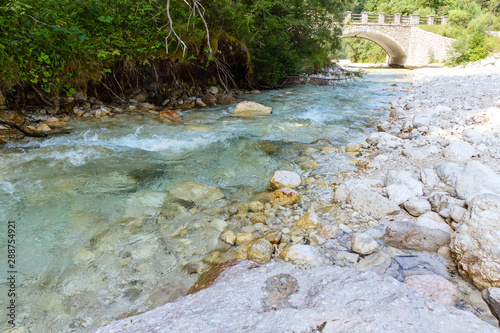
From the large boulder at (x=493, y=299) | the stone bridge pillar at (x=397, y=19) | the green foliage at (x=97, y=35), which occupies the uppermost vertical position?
the stone bridge pillar at (x=397, y=19)

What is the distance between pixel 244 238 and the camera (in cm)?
201

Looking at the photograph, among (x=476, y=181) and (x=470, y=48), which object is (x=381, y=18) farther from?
(x=476, y=181)

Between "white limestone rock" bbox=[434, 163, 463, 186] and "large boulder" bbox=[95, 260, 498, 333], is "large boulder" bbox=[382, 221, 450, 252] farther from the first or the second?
"white limestone rock" bbox=[434, 163, 463, 186]

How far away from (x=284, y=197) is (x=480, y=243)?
1381 millimetres

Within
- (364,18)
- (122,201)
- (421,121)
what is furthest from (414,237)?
(364,18)

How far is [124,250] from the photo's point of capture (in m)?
1.86

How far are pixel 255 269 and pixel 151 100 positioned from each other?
584cm

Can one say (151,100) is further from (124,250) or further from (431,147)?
(431,147)

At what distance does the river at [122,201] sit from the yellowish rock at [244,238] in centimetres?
20

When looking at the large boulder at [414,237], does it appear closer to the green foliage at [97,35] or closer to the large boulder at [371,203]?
the large boulder at [371,203]

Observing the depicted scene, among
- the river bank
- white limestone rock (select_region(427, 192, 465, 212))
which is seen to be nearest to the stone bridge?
the river bank

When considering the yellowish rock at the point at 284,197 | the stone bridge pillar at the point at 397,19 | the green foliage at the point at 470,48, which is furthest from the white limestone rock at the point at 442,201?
the stone bridge pillar at the point at 397,19

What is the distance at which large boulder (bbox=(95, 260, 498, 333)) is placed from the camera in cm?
99

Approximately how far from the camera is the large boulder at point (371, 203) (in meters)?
2.13
